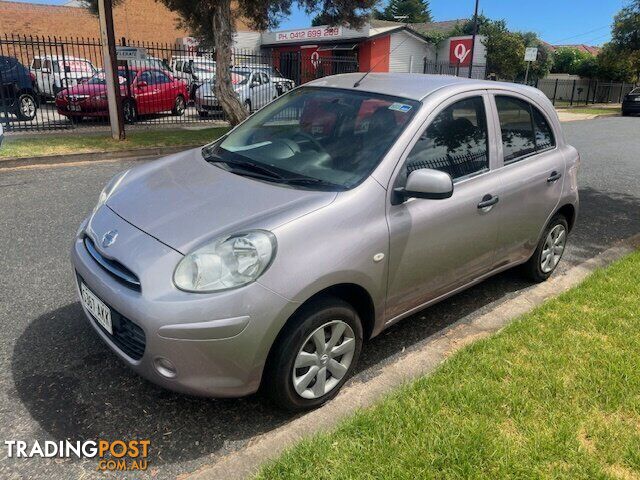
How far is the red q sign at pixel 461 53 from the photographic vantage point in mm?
21891

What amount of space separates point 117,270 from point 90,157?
316 inches

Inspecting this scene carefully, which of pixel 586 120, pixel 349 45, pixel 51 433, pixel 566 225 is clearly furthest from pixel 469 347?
pixel 349 45

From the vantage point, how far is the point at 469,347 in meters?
3.23

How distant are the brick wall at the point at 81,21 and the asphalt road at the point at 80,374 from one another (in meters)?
32.6

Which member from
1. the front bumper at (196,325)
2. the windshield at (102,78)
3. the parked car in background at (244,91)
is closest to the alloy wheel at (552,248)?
the front bumper at (196,325)

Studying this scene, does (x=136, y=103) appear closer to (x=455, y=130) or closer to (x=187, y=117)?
(x=187, y=117)

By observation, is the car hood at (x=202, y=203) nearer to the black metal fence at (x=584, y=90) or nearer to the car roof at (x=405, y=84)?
the car roof at (x=405, y=84)

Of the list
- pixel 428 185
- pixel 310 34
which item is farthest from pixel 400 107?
pixel 310 34

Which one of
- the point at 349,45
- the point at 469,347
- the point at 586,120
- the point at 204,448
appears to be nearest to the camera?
the point at 204,448

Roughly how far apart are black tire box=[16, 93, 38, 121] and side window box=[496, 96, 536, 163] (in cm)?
1369

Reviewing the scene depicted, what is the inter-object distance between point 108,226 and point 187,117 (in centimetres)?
1539

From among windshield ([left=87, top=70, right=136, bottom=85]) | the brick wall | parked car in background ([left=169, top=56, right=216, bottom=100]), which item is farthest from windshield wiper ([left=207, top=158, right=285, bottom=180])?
the brick wall

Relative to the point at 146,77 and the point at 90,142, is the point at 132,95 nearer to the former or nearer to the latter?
the point at 146,77

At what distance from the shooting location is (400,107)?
10.6ft
